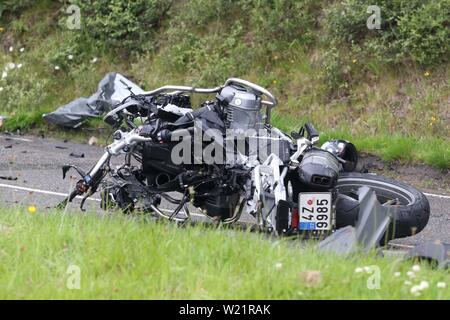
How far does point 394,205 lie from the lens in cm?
806

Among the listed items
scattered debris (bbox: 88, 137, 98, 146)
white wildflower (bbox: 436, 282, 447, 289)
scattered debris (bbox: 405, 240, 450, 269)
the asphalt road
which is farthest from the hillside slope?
white wildflower (bbox: 436, 282, 447, 289)

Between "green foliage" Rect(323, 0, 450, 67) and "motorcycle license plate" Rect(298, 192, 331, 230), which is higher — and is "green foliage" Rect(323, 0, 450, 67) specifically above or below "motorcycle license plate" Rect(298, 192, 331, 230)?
above

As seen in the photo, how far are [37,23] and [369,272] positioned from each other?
1500cm

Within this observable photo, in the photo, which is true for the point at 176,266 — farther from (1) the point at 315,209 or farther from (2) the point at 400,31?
(2) the point at 400,31

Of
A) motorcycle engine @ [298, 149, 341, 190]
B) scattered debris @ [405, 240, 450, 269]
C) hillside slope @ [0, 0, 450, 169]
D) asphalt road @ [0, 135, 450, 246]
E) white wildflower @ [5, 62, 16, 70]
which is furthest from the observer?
white wildflower @ [5, 62, 16, 70]

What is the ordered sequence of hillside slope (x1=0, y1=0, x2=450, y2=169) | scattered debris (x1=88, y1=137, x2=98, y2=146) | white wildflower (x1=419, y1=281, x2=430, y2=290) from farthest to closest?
scattered debris (x1=88, y1=137, x2=98, y2=146), hillside slope (x1=0, y1=0, x2=450, y2=169), white wildflower (x1=419, y1=281, x2=430, y2=290)

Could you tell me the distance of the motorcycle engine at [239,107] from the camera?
327 inches

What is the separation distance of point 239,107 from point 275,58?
7825 mm

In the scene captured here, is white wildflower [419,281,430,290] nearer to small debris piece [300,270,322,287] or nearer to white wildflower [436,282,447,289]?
white wildflower [436,282,447,289]

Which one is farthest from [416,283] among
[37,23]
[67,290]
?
[37,23]

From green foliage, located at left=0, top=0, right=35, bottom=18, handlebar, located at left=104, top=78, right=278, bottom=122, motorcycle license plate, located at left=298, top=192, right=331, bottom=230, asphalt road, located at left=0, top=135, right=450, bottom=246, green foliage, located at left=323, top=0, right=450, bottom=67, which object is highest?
green foliage, located at left=0, top=0, right=35, bottom=18

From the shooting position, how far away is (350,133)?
1390 cm

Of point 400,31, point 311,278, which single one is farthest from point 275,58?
point 311,278

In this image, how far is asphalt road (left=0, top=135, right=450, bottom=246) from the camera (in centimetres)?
942
